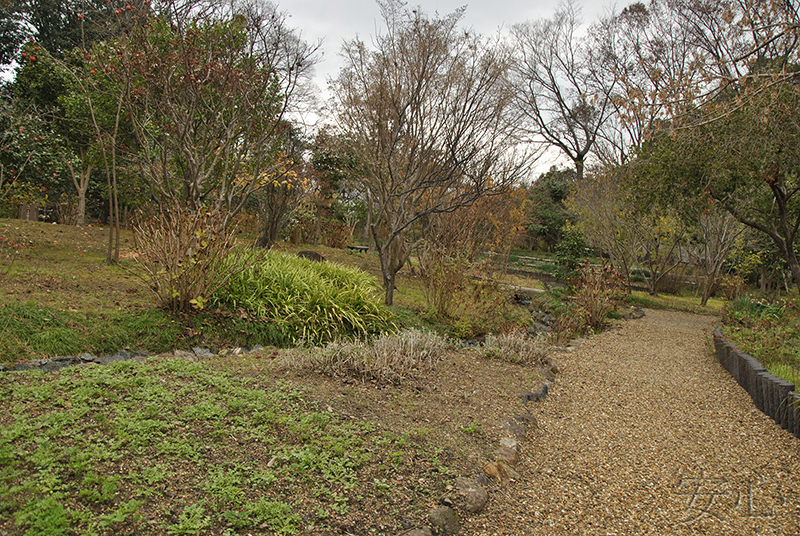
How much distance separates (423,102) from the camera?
7.66 meters

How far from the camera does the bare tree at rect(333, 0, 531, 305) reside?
7031 millimetres

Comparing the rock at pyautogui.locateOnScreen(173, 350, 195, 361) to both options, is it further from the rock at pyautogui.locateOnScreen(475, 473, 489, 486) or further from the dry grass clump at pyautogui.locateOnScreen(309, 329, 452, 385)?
the rock at pyautogui.locateOnScreen(475, 473, 489, 486)

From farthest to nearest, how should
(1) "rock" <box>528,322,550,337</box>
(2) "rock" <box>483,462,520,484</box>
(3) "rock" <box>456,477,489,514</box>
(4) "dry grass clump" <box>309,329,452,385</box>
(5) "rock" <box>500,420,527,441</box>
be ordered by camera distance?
(1) "rock" <box>528,322,550,337</box> → (4) "dry grass clump" <box>309,329,452,385</box> → (5) "rock" <box>500,420,527,441</box> → (2) "rock" <box>483,462,520,484</box> → (3) "rock" <box>456,477,489,514</box>

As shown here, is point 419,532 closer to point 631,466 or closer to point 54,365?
point 631,466

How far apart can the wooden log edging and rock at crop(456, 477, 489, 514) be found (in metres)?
2.79

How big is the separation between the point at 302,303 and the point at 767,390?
4.81 meters

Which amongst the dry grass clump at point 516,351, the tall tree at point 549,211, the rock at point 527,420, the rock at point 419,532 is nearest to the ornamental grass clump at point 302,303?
the dry grass clump at point 516,351

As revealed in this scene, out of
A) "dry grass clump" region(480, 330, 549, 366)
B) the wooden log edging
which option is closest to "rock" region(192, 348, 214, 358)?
"dry grass clump" region(480, 330, 549, 366)

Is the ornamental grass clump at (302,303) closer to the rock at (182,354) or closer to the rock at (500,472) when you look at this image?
the rock at (182,354)

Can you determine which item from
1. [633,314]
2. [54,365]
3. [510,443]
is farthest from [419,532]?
[633,314]

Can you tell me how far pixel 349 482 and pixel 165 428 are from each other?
1014 mm

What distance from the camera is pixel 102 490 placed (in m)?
1.88

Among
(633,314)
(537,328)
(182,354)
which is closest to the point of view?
(182,354)

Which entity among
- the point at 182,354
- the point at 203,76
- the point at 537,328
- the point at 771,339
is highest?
the point at 203,76
